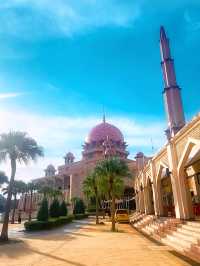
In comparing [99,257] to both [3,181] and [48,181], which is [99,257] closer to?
[3,181]

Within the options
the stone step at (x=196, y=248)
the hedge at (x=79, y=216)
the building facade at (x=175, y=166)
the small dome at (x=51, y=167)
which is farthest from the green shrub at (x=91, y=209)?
the stone step at (x=196, y=248)

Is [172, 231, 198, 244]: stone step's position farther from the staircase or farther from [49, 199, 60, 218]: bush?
[49, 199, 60, 218]: bush

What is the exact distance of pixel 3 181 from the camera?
50406mm

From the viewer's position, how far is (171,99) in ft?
121

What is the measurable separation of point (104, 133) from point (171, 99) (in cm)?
3440

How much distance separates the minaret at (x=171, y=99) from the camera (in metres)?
35.9

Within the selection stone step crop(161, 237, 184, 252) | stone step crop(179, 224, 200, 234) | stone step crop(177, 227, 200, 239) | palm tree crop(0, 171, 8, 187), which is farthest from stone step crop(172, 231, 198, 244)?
palm tree crop(0, 171, 8, 187)

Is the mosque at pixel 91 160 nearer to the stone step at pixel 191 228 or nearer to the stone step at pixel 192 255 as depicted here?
the stone step at pixel 191 228

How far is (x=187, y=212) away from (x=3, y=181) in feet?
142

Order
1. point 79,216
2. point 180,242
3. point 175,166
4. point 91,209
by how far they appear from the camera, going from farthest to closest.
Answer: point 91,209 → point 79,216 → point 175,166 → point 180,242

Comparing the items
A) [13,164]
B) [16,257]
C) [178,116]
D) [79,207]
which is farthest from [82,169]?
[16,257]

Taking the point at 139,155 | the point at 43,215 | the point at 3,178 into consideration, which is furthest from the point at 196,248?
the point at 139,155

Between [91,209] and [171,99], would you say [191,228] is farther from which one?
[91,209]

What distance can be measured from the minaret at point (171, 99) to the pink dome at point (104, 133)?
3187cm
